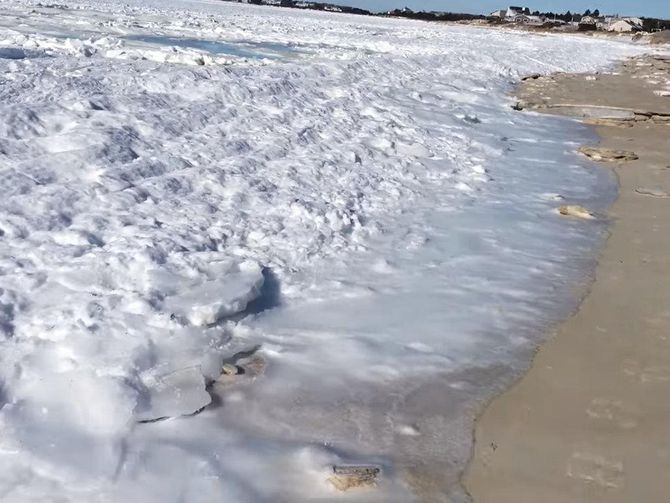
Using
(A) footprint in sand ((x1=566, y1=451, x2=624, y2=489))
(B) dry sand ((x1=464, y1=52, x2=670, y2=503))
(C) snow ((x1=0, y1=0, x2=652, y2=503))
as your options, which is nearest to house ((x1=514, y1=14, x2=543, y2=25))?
(C) snow ((x1=0, y1=0, x2=652, y2=503))

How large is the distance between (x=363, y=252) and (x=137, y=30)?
50.7ft

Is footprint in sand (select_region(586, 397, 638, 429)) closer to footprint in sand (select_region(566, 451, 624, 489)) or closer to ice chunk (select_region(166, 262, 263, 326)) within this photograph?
footprint in sand (select_region(566, 451, 624, 489))

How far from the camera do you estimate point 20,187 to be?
3959 millimetres

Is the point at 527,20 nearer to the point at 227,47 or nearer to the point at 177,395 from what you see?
the point at 227,47

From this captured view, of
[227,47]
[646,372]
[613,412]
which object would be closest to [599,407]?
[613,412]

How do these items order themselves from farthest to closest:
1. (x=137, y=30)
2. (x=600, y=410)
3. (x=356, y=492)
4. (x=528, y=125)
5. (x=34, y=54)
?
(x=137, y=30), (x=528, y=125), (x=34, y=54), (x=600, y=410), (x=356, y=492)

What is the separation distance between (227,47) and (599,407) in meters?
14.7

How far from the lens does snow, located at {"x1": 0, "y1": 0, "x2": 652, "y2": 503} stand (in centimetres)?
216

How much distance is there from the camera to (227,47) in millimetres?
15672

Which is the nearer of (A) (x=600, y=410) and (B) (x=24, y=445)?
(B) (x=24, y=445)

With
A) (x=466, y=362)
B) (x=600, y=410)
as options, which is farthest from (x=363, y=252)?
(x=600, y=410)

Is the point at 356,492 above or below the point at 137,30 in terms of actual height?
below

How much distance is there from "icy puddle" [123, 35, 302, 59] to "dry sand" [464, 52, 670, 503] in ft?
36.6

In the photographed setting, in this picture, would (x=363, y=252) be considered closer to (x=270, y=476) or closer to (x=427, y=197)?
(x=427, y=197)
